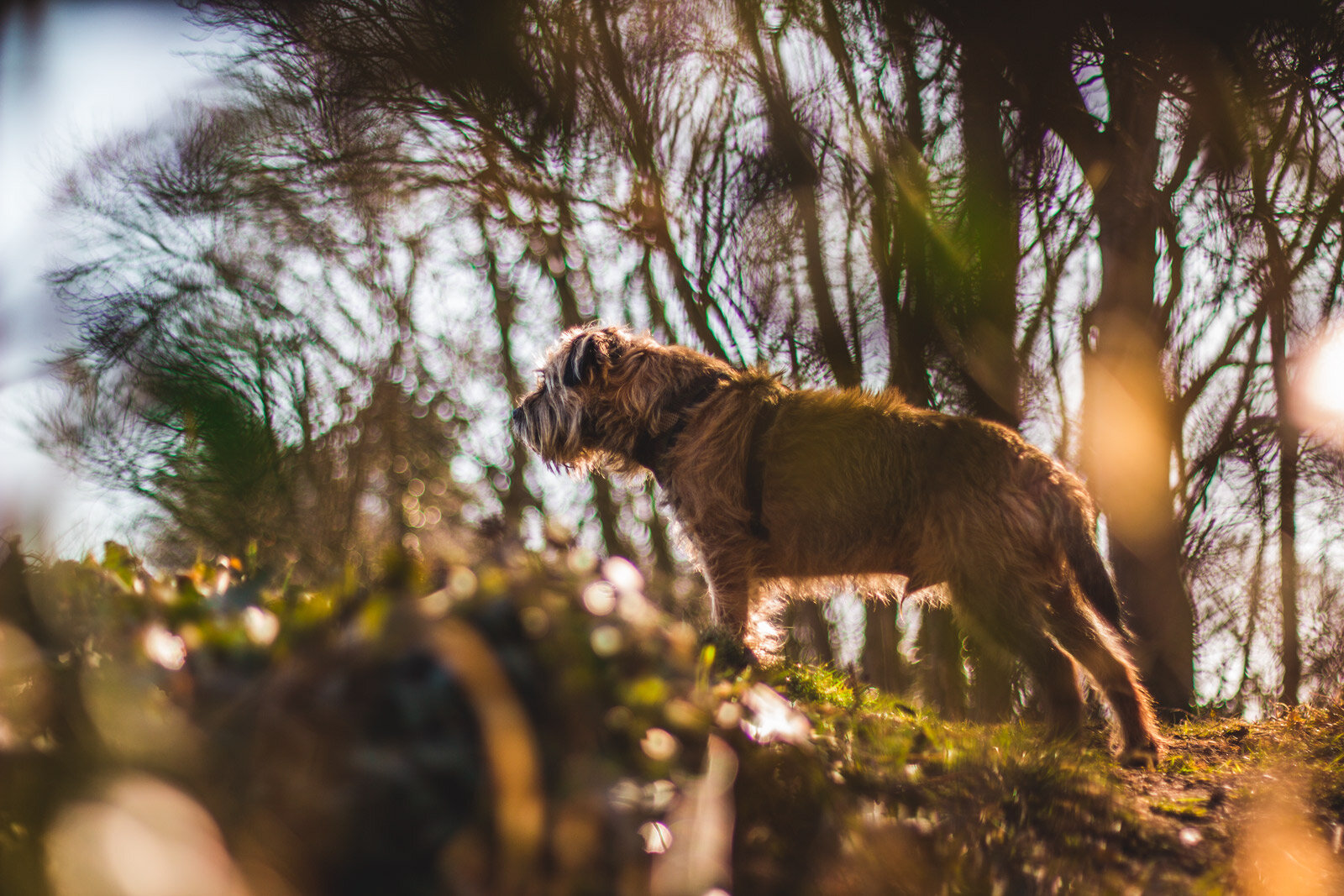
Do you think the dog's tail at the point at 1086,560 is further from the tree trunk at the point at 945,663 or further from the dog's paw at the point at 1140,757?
the tree trunk at the point at 945,663

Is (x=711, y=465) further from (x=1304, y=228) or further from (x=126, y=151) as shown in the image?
(x=1304, y=228)

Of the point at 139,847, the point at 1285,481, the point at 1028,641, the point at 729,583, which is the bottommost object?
the point at 1028,641

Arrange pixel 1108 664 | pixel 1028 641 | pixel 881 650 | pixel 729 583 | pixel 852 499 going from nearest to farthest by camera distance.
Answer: pixel 1028 641, pixel 1108 664, pixel 852 499, pixel 729 583, pixel 881 650

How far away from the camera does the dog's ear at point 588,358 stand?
5.58 meters

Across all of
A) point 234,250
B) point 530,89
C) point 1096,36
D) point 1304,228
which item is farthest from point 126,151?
point 1304,228

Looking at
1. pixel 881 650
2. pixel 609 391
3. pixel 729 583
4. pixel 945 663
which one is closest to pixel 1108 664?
pixel 729 583

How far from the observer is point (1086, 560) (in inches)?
167

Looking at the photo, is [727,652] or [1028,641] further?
[1028,641]

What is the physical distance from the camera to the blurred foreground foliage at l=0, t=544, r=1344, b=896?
117 cm

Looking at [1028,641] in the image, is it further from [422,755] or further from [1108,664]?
[422,755]

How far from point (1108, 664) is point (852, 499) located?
1776 mm

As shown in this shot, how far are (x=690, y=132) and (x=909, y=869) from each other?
776cm

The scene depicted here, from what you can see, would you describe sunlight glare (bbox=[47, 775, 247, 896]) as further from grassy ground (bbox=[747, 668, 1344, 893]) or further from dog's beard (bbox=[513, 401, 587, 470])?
dog's beard (bbox=[513, 401, 587, 470])

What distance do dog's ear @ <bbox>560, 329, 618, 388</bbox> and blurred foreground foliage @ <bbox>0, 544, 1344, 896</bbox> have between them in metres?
3.50
